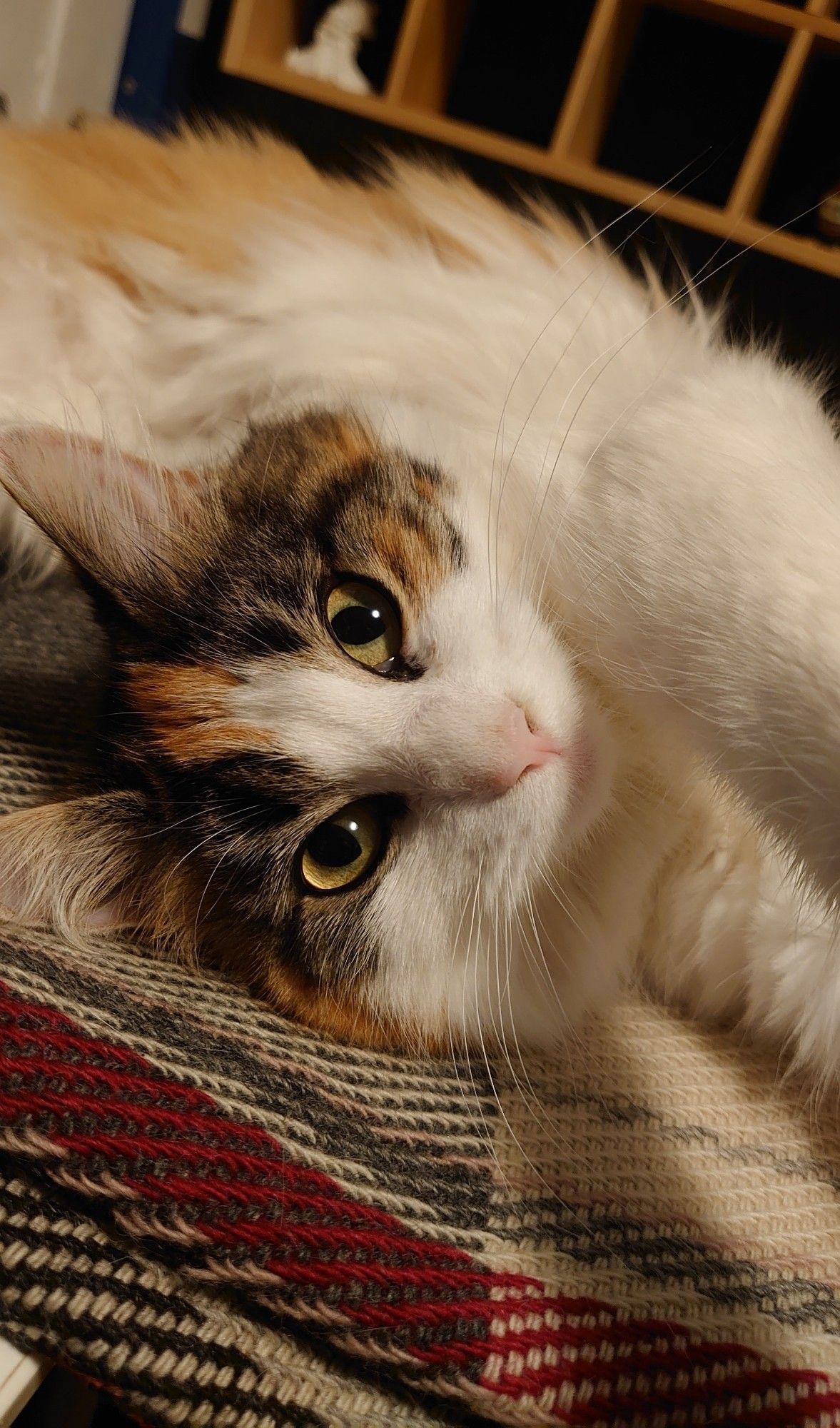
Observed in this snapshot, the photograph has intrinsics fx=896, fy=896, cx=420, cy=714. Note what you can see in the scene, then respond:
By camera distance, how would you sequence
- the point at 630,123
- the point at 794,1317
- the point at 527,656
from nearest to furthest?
the point at 794,1317
the point at 527,656
the point at 630,123

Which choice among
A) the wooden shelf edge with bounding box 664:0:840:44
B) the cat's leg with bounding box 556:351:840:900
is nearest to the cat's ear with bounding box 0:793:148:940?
the cat's leg with bounding box 556:351:840:900

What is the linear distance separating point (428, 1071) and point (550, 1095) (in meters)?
0.12

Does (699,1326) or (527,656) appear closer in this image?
(699,1326)

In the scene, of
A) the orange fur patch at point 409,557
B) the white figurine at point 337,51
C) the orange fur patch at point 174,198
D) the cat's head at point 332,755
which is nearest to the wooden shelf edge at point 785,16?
the white figurine at point 337,51

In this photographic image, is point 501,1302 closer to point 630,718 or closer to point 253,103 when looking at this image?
point 630,718

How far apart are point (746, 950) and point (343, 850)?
419 millimetres

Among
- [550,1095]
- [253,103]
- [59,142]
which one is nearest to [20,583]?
[59,142]

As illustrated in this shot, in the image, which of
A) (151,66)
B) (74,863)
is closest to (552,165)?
(151,66)

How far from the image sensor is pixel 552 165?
85.6 inches

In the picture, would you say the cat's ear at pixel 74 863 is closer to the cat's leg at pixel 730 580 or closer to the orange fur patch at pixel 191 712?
the orange fur patch at pixel 191 712

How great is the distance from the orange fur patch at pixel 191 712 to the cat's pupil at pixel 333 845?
0.11 m

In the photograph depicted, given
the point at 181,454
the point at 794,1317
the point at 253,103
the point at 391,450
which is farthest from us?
the point at 253,103

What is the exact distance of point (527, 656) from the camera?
0.82 metres

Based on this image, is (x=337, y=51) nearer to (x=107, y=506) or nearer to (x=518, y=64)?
(x=518, y=64)
